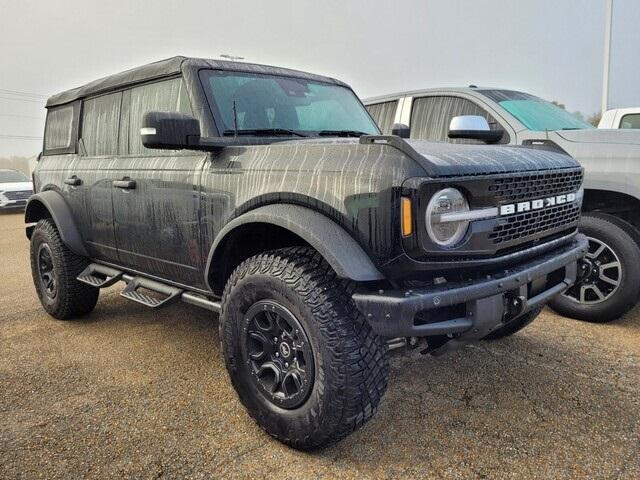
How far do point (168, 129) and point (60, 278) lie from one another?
240 cm

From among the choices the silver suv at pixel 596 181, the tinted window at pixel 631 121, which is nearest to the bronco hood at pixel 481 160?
the silver suv at pixel 596 181

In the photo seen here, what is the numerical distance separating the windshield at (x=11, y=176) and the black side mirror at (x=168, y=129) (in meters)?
18.2

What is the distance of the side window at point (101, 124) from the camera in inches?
152

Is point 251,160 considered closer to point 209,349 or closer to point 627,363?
point 209,349

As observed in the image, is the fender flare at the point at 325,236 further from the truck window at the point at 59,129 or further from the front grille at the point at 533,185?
the truck window at the point at 59,129

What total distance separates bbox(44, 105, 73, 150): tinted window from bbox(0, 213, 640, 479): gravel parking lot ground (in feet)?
5.63

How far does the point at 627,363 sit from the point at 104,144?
13.4 feet

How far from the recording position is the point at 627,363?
3375mm

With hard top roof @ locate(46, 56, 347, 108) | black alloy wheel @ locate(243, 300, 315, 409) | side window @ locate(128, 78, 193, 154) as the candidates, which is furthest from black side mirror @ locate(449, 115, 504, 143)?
black alloy wheel @ locate(243, 300, 315, 409)

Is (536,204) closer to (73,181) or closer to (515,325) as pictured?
(515,325)

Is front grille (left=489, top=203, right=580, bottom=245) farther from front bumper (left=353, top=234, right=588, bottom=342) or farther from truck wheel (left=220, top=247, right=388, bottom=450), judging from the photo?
truck wheel (left=220, top=247, right=388, bottom=450)

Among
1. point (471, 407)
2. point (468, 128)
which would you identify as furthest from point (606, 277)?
point (471, 407)

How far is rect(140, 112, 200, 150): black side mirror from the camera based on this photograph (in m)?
2.59

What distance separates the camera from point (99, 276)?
4.25 metres
